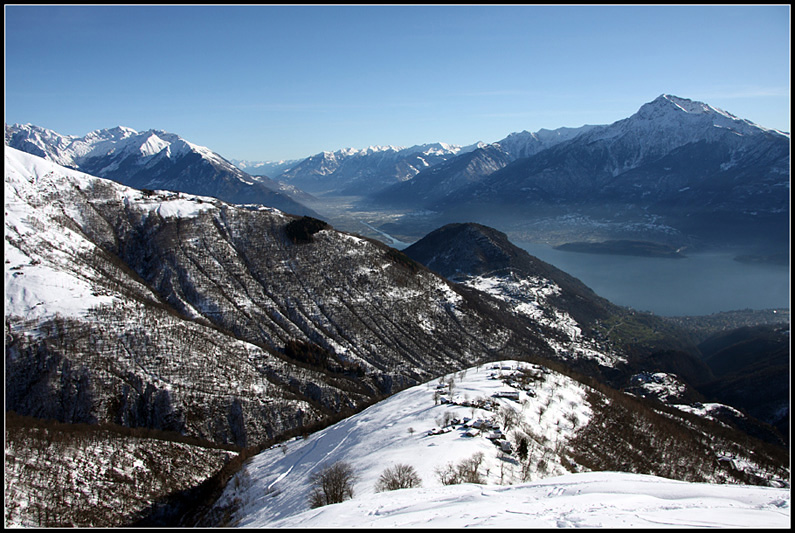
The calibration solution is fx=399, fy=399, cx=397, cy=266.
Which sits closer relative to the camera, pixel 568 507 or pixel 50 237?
pixel 568 507

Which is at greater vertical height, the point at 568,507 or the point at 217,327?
the point at 568,507

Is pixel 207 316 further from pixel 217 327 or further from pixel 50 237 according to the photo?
pixel 50 237

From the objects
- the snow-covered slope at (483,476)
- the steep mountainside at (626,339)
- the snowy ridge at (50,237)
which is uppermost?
the snowy ridge at (50,237)

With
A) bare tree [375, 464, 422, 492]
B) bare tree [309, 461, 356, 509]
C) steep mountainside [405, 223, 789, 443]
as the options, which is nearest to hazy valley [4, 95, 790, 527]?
bare tree [375, 464, 422, 492]

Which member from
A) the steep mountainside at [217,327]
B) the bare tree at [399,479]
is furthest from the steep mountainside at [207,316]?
the bare tree at [399,479]

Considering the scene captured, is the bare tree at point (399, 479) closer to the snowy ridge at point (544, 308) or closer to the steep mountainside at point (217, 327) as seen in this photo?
the steep mountainside at point (217, 327)

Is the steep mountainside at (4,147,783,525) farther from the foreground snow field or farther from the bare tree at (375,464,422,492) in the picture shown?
the bare tree at (375,464,422,492)

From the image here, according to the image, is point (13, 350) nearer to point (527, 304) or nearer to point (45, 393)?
point (45, 393)

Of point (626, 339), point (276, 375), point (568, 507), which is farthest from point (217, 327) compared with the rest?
point (626, 339)
